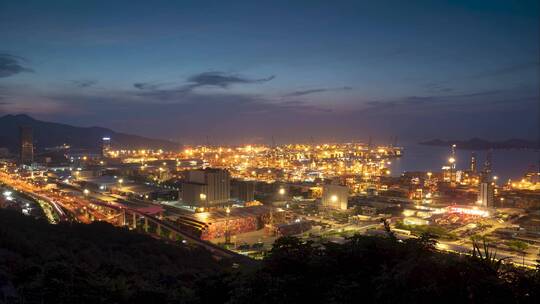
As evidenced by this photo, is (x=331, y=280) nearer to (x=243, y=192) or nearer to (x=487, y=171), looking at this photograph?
(x=243, y=192)

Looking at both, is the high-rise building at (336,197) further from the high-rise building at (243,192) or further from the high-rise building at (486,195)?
the high-rise building at (486,195)

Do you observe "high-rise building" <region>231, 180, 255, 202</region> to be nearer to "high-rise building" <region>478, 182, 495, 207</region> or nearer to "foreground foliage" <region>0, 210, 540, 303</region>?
"high-rise building" <region>478, 182, 495, 207</region>

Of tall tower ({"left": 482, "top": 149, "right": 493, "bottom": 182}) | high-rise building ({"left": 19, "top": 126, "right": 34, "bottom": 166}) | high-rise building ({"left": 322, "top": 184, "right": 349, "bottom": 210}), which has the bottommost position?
high-rise building ({"left": 322, "top": 184, "right": 349, "bottom": 210})

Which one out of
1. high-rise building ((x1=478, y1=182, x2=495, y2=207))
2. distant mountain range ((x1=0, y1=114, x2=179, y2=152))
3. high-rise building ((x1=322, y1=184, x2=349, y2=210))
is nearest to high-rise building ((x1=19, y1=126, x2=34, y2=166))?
distant mountain range ((x1=0, y1=114, x2=179, y2=152))

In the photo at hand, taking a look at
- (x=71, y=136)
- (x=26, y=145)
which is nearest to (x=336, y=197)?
(x=26, y=145)

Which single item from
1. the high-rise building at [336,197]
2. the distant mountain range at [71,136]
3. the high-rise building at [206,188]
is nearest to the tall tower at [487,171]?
the high-rise building at [336,197]

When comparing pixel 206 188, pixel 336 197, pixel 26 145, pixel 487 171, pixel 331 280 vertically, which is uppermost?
pixel 26 145
